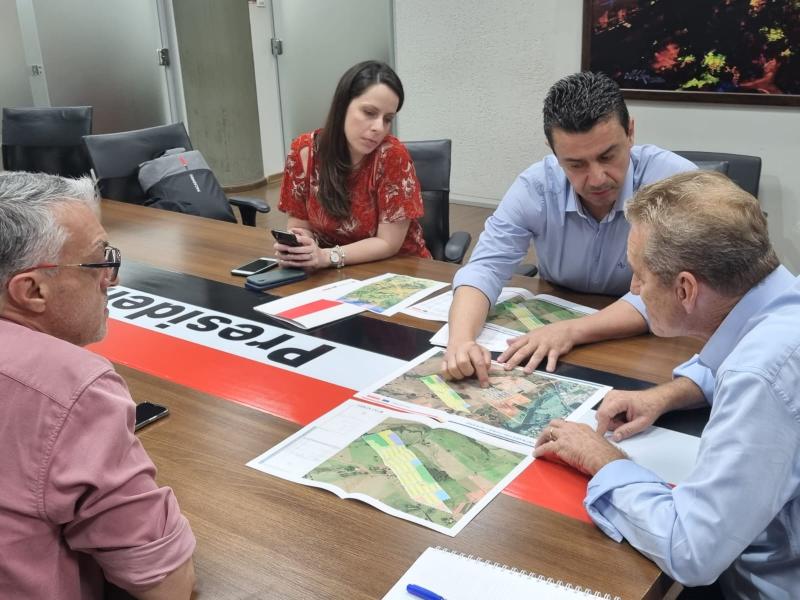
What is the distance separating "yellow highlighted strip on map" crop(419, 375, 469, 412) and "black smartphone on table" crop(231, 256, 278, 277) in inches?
34.7

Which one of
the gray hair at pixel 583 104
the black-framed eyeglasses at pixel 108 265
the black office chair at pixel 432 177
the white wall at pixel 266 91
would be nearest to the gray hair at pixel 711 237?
the gray hair at pixel 583 104

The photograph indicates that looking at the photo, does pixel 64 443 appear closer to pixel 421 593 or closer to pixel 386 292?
pixel 421 593

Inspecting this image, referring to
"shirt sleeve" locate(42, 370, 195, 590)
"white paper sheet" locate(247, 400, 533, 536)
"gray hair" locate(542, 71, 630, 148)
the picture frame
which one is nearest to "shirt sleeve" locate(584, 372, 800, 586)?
"white paper sheet" locate(247, 400, 533, 536)

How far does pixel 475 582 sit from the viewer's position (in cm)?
99

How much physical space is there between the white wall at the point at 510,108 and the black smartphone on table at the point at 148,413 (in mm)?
3753

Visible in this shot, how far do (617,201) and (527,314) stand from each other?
15.7 inches

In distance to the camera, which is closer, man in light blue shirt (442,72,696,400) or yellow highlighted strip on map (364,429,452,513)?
yellow highlighted strip on map (364,429,452,513)

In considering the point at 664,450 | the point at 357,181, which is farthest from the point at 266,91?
the point at 664,450

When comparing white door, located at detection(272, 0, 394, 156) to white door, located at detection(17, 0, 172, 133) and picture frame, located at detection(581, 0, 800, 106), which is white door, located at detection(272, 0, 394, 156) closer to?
white door, located at detection(17, 0, 172, 133)

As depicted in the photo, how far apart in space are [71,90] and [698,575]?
18.6 feet

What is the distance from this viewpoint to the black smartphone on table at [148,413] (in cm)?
Result: 143

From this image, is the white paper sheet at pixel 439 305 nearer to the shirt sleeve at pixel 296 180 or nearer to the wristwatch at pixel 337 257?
the wristwatch at pixel 337 257

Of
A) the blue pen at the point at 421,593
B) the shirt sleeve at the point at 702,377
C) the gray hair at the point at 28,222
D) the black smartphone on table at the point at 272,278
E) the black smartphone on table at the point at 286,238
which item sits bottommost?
the blue pen at the point at 421,593

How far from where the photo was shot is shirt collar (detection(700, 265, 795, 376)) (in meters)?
1.06
